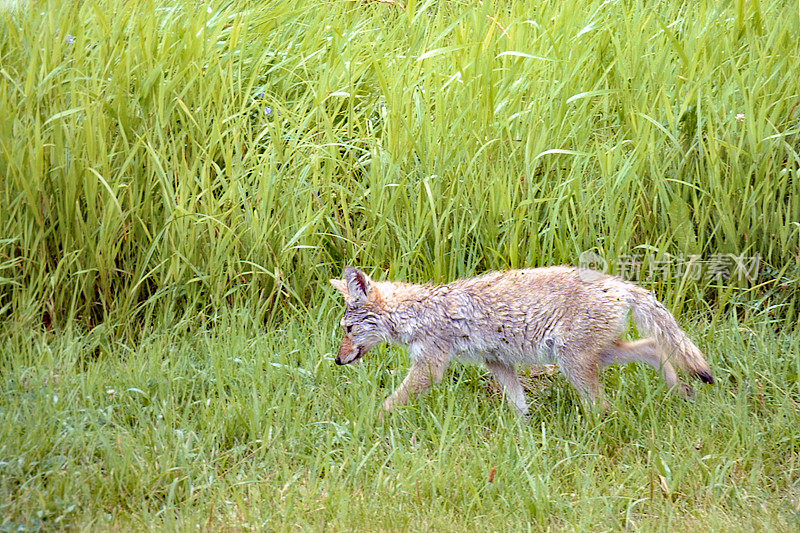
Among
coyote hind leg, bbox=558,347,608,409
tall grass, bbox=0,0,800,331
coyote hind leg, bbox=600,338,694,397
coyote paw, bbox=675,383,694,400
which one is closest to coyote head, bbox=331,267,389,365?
tall grass, bbox=0,0,800,331

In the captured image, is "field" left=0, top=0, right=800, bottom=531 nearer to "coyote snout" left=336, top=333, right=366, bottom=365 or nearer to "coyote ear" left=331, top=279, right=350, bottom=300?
"coyote snout" left=336, top=333, right=366, bottom=365

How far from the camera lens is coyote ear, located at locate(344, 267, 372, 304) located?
4.79 metres

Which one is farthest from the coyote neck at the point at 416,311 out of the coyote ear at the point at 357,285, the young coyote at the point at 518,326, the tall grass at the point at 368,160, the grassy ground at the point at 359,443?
the tall grass at the point at 368,160

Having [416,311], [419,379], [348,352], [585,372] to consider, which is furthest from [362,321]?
[585,372]

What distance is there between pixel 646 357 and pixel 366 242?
5.86ft

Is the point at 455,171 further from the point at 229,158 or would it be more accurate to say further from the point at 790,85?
the point at 790,85

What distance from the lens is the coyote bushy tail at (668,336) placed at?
4637mm

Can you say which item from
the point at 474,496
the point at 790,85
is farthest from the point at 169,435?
the point at 790,85

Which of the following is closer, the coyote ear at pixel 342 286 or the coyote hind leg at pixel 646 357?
the coyote hind leg at pixel 646 357

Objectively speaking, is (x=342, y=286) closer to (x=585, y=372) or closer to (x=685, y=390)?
(x=585, y=372)

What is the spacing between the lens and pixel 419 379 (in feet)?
15.3

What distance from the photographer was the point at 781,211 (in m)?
5.56

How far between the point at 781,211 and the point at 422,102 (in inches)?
91.1

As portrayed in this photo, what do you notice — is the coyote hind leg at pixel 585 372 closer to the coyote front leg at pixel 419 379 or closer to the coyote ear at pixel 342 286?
the coyote front leg at pixel 419 379
